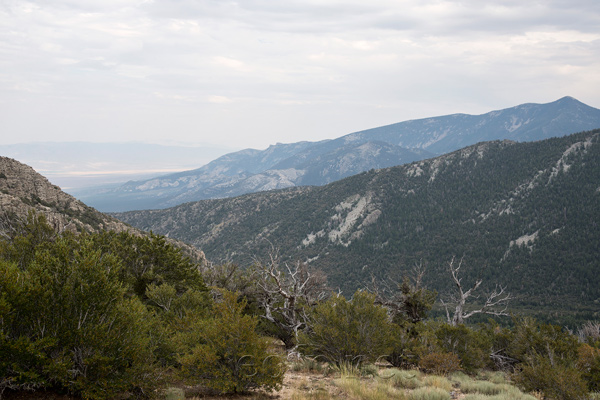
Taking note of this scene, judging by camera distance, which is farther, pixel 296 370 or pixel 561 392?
pixel 296 370

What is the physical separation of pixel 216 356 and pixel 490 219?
11953 centimetres

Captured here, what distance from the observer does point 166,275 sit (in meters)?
19.1

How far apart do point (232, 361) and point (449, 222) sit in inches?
4707

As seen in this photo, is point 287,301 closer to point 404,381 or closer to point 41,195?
point 404,381

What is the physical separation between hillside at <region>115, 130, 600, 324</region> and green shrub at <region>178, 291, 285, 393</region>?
78166 mm

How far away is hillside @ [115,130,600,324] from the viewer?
89.6m

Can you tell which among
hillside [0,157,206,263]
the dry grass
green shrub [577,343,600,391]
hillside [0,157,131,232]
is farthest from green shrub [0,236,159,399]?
hillside [0,157,131,232]

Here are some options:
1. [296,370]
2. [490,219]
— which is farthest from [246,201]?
[296,370]

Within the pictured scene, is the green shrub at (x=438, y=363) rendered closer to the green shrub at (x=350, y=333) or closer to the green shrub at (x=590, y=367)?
the green shrub at (x=350, y=333)

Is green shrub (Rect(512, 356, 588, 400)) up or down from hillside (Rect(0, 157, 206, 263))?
down

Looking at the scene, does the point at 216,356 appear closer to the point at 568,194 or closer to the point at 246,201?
the point at 568,194

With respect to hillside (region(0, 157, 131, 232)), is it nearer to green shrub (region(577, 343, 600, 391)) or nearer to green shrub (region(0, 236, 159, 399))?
green shrub (region(0, 236, 159, 399))

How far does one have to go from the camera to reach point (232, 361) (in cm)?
859

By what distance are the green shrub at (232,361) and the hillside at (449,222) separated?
78.2 metres
